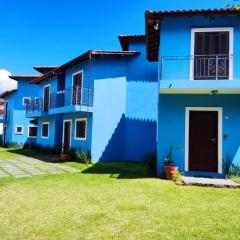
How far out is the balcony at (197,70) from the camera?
434 inches

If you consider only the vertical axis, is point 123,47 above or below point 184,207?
above

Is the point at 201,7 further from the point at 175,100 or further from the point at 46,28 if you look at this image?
the point at 46,28

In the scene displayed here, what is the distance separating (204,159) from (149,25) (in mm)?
5968

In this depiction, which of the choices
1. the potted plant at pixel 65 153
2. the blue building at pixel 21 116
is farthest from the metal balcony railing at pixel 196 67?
the blue building at pixel 21 116

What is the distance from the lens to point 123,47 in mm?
19984

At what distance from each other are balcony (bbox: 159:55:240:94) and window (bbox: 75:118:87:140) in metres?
7.36

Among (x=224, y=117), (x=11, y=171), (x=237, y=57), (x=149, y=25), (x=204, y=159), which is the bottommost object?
(x=11, y=171)

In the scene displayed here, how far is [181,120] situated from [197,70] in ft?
6.86

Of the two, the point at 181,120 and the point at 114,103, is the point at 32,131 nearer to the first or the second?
the point at 114,103

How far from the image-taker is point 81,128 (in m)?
18.1

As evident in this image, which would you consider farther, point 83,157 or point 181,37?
point 83,157

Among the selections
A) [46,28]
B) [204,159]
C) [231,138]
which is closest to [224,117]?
[231,138]

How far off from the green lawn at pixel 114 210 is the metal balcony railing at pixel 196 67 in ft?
13.9

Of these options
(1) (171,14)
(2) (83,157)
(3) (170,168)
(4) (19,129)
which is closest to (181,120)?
(3) (170,168)
